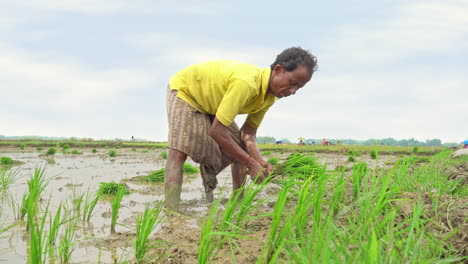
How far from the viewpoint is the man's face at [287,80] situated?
8.48ft

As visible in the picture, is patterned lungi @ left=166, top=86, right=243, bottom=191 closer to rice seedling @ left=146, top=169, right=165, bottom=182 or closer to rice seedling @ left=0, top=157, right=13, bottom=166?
rice seedling @ left=146, top=169, right=165, bottom=182

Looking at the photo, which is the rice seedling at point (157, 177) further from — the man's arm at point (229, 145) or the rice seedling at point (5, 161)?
the rice seedling at point (5, 161)

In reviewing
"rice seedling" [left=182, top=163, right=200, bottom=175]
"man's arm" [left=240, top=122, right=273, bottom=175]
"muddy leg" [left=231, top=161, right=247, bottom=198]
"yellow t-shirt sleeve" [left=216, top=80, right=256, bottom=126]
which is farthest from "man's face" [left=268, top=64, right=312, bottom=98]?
"rice seedling" [left=182, top=163, right=200, bottom=175]

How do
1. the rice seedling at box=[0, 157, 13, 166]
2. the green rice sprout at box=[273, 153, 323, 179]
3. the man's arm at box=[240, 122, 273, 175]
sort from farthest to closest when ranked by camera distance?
the rice seedling at box=[0, 157, 13, 166]
the man's arm at box=[240, 122, 273, 175]
the green rice sprout at box=[273, 153, 323, 179]

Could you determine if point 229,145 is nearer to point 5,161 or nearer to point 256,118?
point 256,118

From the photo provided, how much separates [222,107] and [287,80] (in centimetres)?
49

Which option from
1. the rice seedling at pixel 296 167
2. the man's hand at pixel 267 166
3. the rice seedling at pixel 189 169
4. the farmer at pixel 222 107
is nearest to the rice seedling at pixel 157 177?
the rice seedling at pixel 189 169

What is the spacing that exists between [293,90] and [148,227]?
4.98ft

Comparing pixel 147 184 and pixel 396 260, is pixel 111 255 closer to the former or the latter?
pixel 396 260

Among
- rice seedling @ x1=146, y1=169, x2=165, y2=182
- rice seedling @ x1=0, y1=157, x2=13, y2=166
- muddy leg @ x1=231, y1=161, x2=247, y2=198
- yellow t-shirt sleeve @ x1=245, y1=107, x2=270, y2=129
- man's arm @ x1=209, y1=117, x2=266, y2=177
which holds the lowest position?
rice seedling @ x1=146, y1=169, x2=165, y2=182

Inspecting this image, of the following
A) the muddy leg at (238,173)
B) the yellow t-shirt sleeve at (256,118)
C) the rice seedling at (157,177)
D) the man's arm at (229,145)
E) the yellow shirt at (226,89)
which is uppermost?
the yellow shirt at (226,89)

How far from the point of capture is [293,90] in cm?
271

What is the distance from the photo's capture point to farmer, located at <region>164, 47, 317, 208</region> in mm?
2611

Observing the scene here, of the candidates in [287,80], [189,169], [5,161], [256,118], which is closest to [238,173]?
[256,118]
